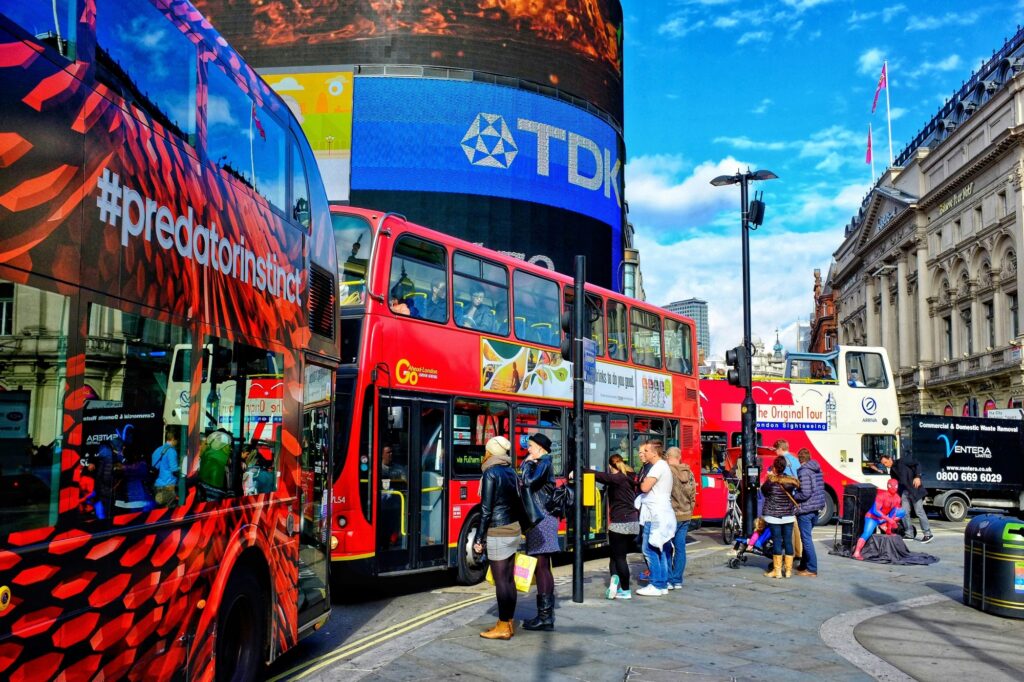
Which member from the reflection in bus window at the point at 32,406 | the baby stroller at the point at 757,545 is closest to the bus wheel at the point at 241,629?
the reflection in bus window at the point at 32,406

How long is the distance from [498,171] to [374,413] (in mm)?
31052

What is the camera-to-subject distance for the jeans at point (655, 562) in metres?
11.1

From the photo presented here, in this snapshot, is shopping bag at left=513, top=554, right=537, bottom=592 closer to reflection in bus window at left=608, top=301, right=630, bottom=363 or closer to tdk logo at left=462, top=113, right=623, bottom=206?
reflection in bus window at left=608, top=301, right=630, bottom=363

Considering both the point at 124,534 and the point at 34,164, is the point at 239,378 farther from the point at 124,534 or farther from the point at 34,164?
the point at 34,164

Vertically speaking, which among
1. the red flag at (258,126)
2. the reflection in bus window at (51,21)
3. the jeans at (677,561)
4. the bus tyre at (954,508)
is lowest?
the bus tyre at (954,508)

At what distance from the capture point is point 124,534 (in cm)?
463

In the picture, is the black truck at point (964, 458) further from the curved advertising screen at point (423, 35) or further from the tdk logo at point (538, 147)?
the curved advertising screen at point (423, 35)

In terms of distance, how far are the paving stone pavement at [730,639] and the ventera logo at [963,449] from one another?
15544 mm

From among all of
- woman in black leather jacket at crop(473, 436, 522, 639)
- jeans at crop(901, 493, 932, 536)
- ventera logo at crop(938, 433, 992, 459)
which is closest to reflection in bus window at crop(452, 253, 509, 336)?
woman in black leather jacket at crop(473, 436, 522, 639)

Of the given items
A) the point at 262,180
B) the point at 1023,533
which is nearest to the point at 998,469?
the point at 1023,533

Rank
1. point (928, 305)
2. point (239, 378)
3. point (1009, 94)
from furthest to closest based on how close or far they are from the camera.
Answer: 1. point (928, 305)
2. point (1009, 94)
3. point (239, 378)

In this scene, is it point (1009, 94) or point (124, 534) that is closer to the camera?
point (124, 534)

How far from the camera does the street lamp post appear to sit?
17.0 metres

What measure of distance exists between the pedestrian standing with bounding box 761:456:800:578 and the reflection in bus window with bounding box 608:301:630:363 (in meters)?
3.94
